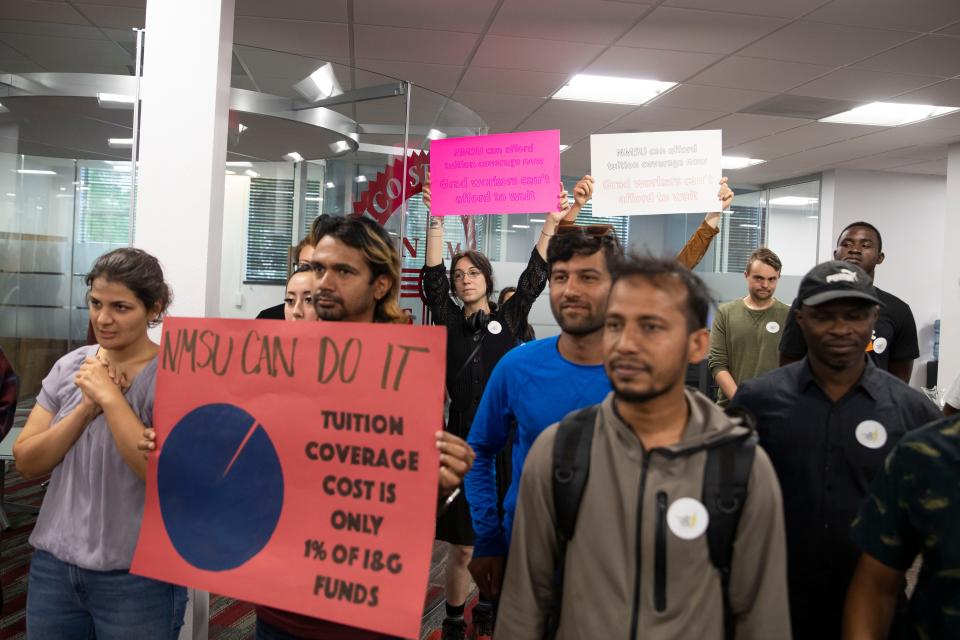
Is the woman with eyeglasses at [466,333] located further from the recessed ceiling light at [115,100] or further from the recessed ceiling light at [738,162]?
the recessed ceiling light at [738,162]

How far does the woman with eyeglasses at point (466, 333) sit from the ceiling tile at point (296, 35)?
2.77 m

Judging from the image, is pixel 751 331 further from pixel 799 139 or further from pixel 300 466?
pixel 799 139

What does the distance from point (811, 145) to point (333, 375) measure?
883cm

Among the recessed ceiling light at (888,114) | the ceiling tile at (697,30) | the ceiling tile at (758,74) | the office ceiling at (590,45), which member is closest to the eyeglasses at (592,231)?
the office ceiling at (590,45)

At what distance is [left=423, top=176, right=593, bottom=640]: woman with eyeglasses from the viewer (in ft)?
10.1

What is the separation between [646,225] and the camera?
11.6 metres

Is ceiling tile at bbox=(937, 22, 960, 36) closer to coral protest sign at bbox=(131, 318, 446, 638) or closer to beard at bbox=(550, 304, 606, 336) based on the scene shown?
beard at bbox=(550, 304, 606, 336)

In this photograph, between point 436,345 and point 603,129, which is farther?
point 603,129

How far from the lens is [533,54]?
5750 mm

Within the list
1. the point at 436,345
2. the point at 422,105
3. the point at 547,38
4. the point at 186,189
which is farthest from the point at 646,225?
the point at 436,345

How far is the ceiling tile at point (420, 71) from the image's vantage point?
20.1ft

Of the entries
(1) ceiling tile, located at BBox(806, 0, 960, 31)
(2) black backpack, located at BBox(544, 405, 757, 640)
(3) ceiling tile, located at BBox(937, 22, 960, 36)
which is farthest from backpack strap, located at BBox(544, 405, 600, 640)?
(3) ceiling tile, located at BBox(937, 22, 960, 36)

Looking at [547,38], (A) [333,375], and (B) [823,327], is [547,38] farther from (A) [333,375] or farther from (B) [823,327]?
(A) [333,375]

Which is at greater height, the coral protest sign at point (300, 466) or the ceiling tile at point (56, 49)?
the ceiling tile at point (56, 49)
